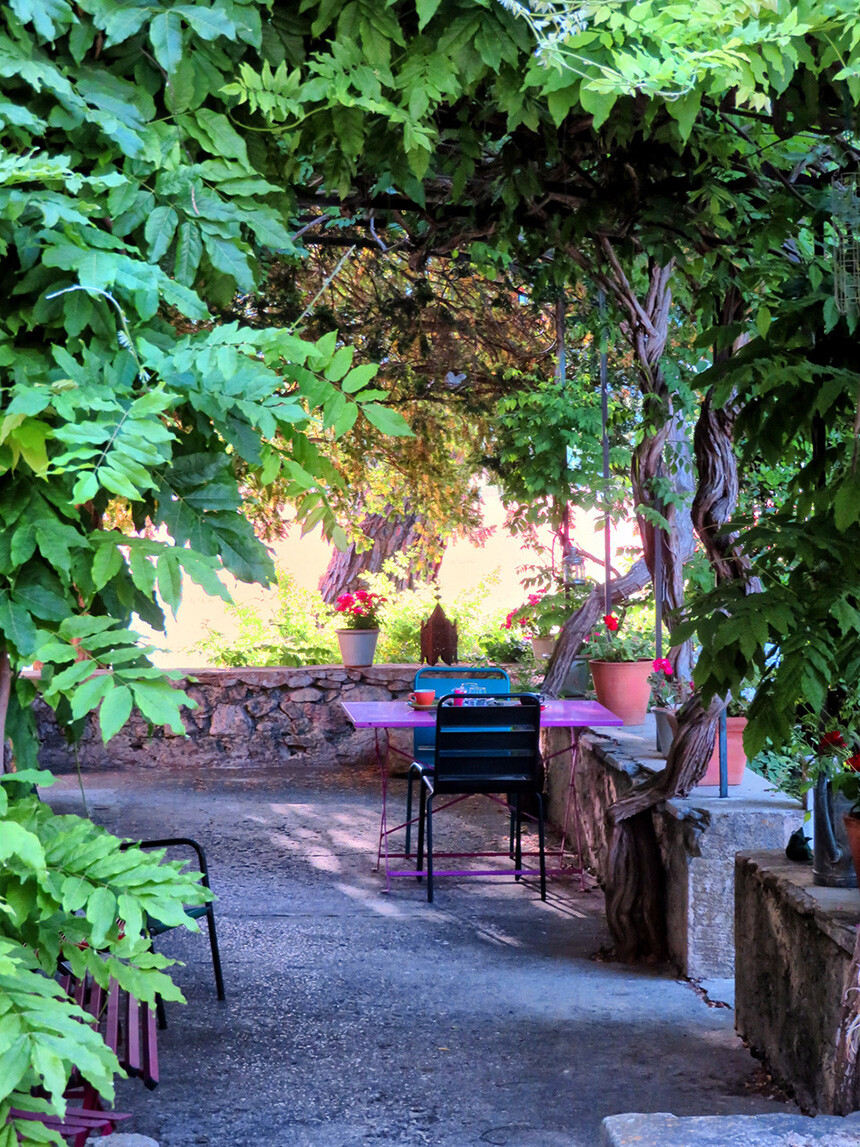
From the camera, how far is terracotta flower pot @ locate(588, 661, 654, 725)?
5941mm

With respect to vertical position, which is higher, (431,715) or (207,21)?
(207,21)

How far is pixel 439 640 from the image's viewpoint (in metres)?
7.67

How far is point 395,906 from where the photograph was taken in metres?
4.89

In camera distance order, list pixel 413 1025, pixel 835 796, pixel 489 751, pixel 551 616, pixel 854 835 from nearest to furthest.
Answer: pixel 854 835 < pixel 835 796 < pixel 413 1025 < pixel 489 751 < pixel 551 616

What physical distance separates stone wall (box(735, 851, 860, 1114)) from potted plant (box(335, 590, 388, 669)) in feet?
15.7

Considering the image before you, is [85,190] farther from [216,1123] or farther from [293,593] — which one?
[293,593]

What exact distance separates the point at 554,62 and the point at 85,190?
31.1 inches

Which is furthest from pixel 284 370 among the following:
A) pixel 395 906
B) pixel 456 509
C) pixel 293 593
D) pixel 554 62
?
pixel 293 593

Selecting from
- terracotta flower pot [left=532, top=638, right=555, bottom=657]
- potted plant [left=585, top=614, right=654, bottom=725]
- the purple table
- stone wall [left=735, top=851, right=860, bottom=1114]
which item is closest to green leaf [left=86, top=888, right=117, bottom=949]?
stone wall [left=735, top=851, right=860, bottom=1114]

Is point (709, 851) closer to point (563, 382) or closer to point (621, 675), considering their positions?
point (621, 675)

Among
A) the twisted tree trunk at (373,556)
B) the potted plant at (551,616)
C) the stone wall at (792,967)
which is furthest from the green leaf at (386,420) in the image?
the twisted tree trunk at (373,556)

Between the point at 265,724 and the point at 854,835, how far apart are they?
562 centimetres

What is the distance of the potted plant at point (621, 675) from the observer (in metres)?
5.95

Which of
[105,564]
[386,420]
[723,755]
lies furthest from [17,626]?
[723,755]
